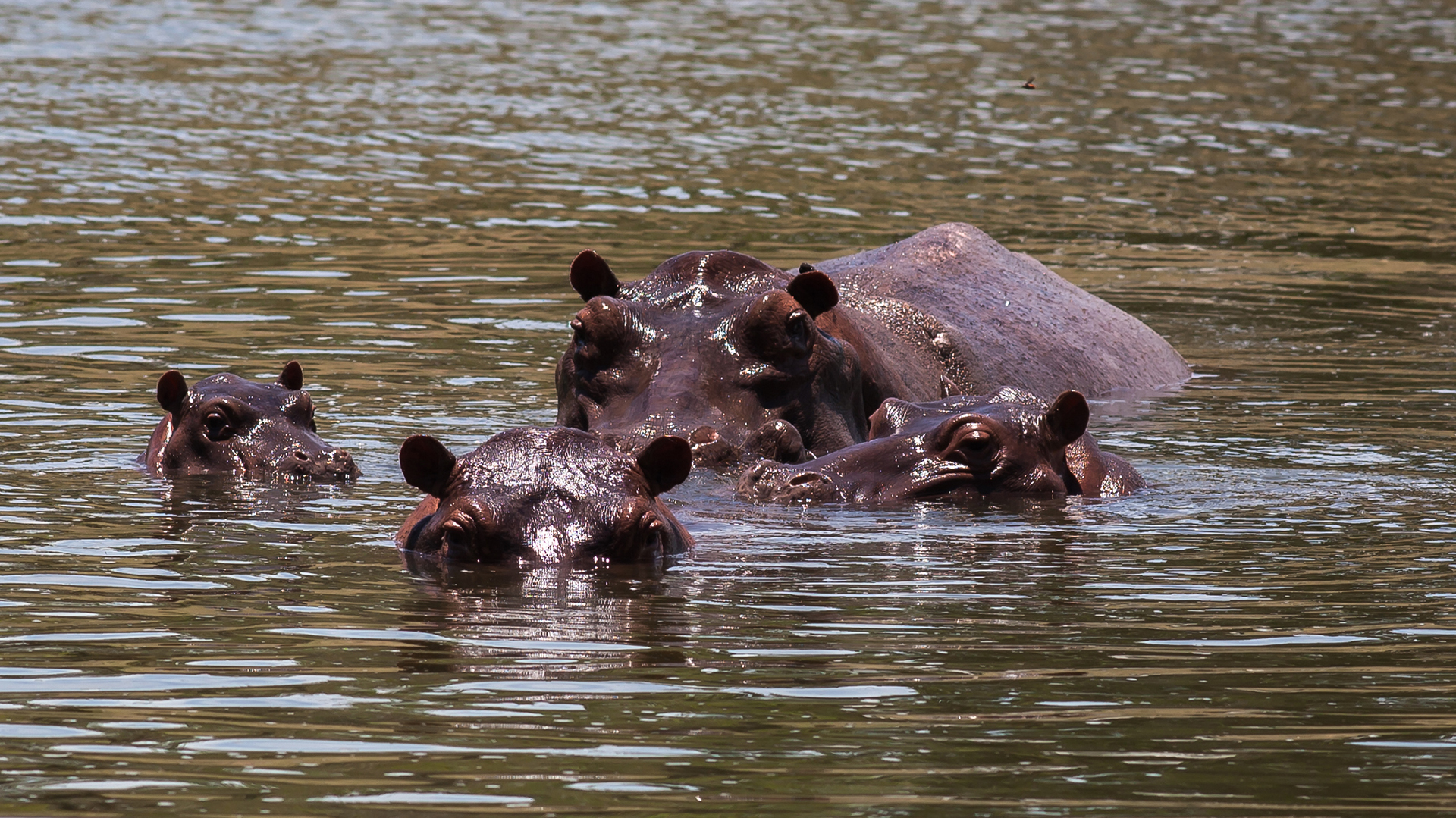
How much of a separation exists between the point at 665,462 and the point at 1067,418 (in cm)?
240

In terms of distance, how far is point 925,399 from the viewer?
1238cm

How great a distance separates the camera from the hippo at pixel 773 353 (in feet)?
34.3

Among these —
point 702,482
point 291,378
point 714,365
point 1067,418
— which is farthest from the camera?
point 291,378

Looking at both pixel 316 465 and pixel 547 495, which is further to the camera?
pixel 316 465

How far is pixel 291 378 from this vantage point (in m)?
11.3

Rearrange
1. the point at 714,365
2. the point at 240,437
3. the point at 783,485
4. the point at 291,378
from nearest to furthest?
the point at 783,485 → the point at 714,365 → the point at 240,437 → the point at 291,378

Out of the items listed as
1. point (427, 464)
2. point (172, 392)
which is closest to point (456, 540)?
point (427, 464)

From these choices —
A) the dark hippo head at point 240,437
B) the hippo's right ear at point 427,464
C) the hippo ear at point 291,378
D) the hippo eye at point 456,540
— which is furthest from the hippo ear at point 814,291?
the hippo eye at point 456,540

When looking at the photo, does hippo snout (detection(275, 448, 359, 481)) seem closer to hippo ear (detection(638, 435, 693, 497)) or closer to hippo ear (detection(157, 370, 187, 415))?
hippo ear (detection(157, 370, 187, 415))

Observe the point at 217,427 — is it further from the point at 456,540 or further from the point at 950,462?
the point at 950,462

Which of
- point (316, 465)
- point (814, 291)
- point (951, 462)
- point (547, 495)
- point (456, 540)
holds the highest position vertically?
point (814, 291)

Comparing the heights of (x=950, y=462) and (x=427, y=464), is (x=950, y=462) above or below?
below

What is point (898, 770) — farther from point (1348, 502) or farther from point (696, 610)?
point (1348, 502)

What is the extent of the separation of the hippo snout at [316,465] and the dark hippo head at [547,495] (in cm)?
229
